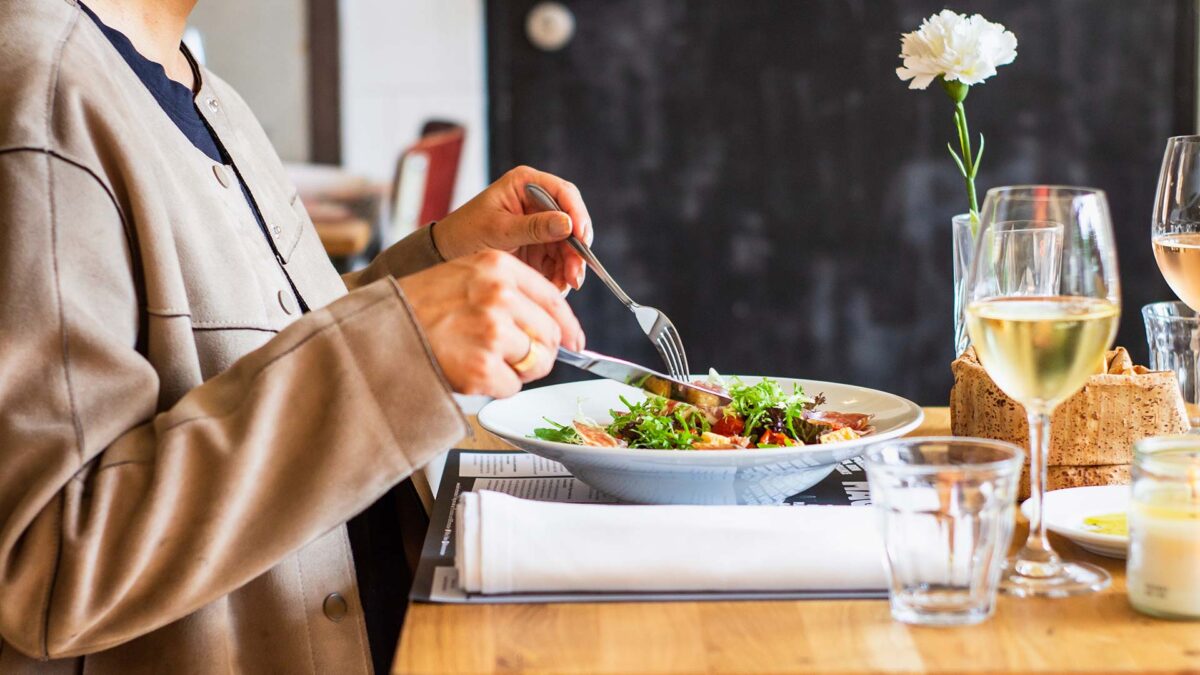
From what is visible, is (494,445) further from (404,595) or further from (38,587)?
(38,587)

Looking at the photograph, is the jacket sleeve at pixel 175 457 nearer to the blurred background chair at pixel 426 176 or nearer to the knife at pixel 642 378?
the knife at pixel 642 378

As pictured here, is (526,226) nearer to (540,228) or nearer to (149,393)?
(540,228)

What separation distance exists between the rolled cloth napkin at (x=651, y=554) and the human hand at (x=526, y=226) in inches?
19.9

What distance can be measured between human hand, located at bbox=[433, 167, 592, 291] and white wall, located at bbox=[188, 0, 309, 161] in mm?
1777

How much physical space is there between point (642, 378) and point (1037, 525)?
13.0 inches

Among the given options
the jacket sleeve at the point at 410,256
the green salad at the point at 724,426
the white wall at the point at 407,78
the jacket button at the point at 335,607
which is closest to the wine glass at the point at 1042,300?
the green salad at the point at 724,426

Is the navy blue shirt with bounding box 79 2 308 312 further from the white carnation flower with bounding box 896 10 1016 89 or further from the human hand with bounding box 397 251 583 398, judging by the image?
the white carnation flower with bounding box 896 10 1016 89

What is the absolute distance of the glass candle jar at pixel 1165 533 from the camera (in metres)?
0.72

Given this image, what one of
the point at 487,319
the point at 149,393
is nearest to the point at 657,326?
the point at 487,319

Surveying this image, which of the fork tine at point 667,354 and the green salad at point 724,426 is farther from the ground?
the fork tine at point 667,354

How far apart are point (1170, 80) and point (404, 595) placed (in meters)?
2.45

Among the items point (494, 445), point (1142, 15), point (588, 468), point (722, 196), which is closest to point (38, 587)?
point (588, 468)

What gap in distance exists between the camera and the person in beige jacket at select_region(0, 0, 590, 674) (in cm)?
80

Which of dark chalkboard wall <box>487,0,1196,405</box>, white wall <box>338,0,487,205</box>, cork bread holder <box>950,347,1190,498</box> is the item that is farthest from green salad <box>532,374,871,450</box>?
white wall <box>338,0,487,205</box>
